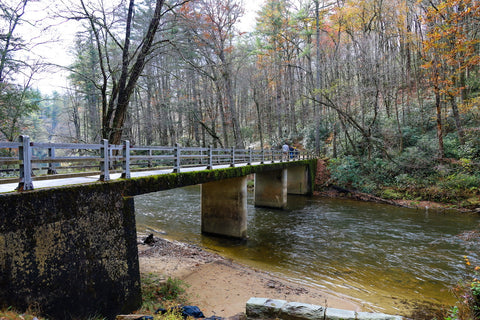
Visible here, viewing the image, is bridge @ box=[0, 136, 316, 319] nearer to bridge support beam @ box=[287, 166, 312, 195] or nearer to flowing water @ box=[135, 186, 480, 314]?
flowing water @ box=[135, 186, 480, 314]

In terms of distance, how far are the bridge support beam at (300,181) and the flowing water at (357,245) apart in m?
4.20

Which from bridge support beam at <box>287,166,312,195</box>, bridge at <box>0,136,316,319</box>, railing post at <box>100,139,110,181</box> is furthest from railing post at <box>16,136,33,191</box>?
bridge support beam at <box>287,166,312,195</box>

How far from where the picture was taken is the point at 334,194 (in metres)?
21.7

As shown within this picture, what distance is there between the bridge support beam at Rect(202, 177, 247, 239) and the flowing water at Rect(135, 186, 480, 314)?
0.53 meters

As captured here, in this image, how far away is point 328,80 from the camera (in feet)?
82.7

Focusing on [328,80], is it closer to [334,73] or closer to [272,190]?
[334,73]

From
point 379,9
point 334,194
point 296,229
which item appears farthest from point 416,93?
point 296,229

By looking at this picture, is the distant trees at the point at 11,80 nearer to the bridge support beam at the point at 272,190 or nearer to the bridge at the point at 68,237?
the bridge at the point at 68,237

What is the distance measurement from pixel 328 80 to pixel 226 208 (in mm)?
19145

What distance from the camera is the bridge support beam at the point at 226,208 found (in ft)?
39.5

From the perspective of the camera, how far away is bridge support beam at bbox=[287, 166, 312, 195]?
22609 mm

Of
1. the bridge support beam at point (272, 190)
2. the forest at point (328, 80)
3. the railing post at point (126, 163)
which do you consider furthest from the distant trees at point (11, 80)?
the bridge support beam at point (272, 190)

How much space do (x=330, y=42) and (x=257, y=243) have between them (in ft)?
85.4

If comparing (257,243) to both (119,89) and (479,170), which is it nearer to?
(119,89)
